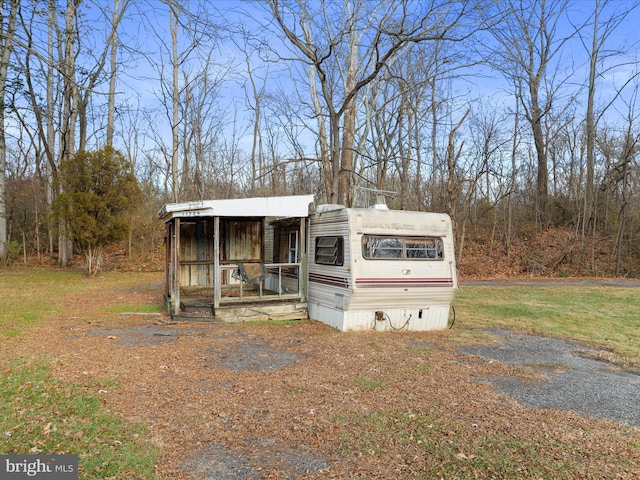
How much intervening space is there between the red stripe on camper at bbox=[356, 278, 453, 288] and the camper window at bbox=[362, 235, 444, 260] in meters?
0.45

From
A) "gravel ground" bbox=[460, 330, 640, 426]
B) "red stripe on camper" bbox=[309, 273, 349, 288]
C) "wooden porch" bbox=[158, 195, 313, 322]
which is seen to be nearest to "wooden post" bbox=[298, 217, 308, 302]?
"wooden porch" bbox=[158, 195, 313, 322]

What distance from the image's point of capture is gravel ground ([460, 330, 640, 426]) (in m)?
4.95

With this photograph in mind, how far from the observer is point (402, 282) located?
891 centimetres

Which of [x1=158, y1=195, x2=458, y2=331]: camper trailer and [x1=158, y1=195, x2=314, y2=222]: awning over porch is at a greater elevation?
[x1=158, y1=195, x2=314, y2=222]: awning over porch

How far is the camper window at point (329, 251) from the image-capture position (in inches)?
352

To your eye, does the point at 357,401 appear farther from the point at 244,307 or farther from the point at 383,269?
the point at 244,307

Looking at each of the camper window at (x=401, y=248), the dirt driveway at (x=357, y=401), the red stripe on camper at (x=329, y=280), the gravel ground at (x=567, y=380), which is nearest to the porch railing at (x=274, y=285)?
the red stripe on camper at (x=329, y=280)

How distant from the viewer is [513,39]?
15.0 meters

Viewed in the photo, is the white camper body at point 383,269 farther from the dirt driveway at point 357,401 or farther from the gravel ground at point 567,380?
the gravel ground at point 567,380

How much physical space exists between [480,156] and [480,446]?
22.3 metres

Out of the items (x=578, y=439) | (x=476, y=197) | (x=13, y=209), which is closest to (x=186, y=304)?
(x=578, y=439)

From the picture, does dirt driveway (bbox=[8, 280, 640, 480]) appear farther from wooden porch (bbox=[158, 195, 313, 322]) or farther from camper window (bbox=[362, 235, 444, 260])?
camper window (bbox=[362, 235, 444, 260])

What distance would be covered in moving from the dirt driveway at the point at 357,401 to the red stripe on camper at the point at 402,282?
3.44 ft

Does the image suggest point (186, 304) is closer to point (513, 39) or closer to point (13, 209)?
point (513, 39)
